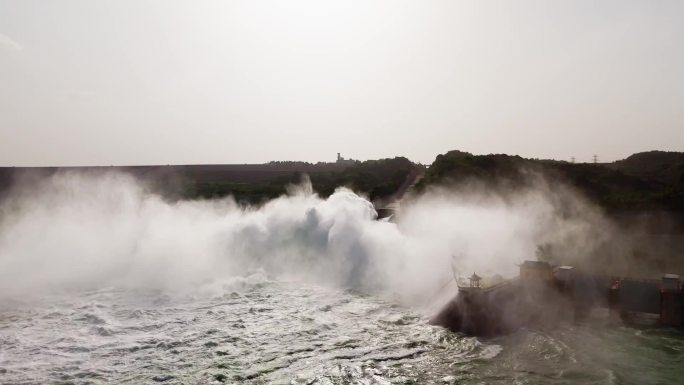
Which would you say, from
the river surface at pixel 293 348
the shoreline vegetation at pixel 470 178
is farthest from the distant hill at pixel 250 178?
the river surface at pixel 293 348

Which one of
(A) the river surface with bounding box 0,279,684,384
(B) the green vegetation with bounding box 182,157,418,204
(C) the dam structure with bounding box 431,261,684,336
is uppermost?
(B) the green vegetation with bounding box 182,157,418,204

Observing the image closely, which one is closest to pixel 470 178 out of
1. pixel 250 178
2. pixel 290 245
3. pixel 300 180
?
pixel 290 245

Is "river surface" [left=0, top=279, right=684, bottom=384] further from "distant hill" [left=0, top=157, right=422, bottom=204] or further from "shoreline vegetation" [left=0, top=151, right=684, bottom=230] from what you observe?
"distant hill" [left=0, top=157, right=422, bottom=204]

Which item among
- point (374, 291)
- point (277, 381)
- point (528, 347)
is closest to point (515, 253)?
point (374, 291)

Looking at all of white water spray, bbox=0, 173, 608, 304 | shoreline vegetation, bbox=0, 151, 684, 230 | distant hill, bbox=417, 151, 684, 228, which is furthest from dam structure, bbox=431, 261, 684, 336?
distant hill, bbox=417, 151, 684, 228

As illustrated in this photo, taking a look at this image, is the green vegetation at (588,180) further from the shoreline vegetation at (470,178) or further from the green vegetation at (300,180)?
the green vegetation at (300,180)
